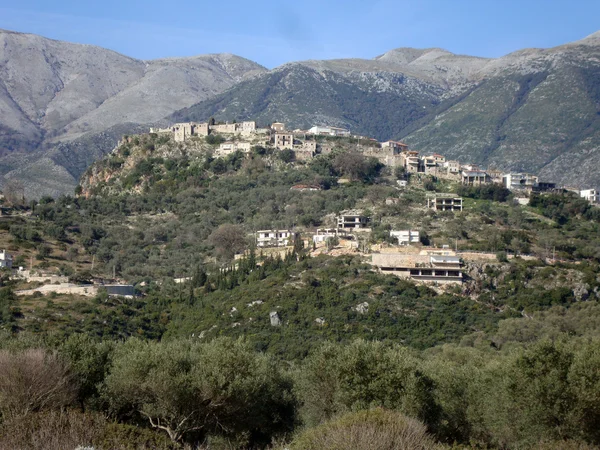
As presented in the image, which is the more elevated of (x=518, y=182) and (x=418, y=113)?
(x=418, y=113)

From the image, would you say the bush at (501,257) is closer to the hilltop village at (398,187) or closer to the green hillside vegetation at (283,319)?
the hilltop village at (398,187)

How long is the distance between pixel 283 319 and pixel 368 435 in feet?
112

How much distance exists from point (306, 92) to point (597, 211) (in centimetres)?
9494

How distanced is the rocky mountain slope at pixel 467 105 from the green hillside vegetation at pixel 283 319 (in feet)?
133

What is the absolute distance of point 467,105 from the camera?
147625 millimetres

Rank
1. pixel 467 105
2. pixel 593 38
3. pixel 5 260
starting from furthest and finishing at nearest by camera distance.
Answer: pixel 593 38
pixel 467 105
pixel 5 260

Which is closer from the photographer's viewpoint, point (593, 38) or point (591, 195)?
point (591, 195)

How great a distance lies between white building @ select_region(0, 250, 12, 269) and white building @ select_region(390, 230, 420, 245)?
28.4 metres

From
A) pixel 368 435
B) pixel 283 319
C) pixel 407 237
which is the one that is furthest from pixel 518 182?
→ pixel 368 435

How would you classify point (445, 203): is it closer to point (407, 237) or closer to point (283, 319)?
point (407, 237)

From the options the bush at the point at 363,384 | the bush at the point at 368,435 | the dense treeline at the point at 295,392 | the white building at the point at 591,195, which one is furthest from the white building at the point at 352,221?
the bush at the point at 368,435

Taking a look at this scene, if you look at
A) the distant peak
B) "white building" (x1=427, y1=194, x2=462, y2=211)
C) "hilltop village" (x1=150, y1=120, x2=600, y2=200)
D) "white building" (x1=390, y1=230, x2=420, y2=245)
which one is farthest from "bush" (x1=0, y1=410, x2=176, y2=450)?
the distant peak

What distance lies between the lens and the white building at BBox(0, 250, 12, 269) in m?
Result: 58.9

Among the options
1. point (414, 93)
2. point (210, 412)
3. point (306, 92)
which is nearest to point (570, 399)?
point (210, 412)
